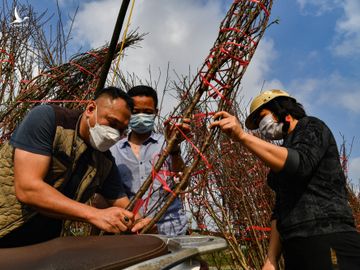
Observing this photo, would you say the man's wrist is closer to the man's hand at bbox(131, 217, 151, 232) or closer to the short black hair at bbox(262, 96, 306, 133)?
the man's hand at bbox(131, 217, 151, 232)

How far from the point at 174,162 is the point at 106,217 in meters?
0.71

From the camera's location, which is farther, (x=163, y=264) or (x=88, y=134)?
(x=88, y=134)

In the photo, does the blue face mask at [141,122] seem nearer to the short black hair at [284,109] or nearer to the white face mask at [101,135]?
the white face mask at [101,135]

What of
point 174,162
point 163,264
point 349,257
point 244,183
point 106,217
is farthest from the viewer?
point 244,183

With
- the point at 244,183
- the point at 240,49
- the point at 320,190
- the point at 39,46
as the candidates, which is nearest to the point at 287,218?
the point at 320,190

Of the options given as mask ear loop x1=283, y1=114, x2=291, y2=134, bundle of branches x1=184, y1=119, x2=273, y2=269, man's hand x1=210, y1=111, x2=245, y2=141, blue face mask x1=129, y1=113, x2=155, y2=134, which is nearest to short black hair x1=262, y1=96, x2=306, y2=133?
mask ear loop x1=283, y1=114, x2=291, y2=134

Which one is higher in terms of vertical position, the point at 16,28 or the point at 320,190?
the point at 16,28

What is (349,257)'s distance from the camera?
1829 millimetres

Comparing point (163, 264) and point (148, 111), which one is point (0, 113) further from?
point (163, 264)

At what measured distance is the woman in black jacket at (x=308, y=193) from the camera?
5.98ft

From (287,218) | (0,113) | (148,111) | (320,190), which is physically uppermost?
(0,113)

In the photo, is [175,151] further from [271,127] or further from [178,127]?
[271,127]

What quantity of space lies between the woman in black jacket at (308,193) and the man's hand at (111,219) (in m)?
0.58

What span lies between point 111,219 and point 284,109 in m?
1.09
